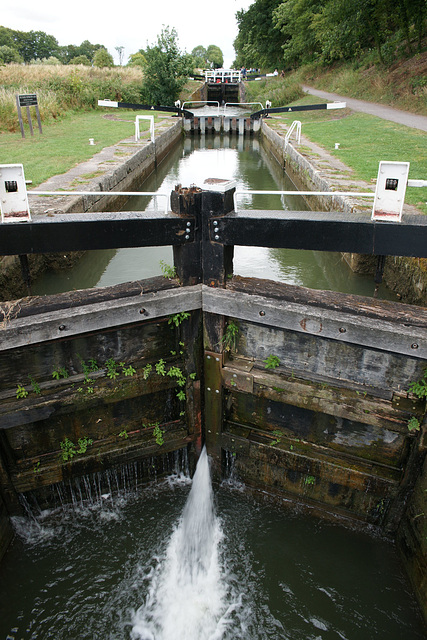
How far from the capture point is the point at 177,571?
3885 mm

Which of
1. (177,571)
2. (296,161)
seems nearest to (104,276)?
(177,571)

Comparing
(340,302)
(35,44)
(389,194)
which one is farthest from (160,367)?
(35,44)

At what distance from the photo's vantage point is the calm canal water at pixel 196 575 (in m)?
3.46

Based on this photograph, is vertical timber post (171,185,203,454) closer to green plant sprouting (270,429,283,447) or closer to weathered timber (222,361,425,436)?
weathered timber (222,361,425,436)

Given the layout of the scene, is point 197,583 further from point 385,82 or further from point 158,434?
point 385,82

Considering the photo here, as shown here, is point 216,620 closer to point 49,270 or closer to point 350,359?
point 350,359

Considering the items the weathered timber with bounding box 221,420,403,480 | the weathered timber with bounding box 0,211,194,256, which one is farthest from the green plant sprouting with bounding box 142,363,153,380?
the weathered timber with bounding box 0,211,194,256

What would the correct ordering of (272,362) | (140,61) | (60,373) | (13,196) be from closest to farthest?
(13,196)
(60,373)
(272,362)
(140,61)

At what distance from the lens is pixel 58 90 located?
2236 cm

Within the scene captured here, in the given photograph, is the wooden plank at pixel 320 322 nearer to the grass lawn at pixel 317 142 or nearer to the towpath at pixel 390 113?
the grass lawn at pixel 317 142

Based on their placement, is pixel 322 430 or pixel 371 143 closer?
pixel 322 430

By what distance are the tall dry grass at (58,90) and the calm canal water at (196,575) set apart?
45.8 ft

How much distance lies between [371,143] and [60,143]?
8769 millimetres

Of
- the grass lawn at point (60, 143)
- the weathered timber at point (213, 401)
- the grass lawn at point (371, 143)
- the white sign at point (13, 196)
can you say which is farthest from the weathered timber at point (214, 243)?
the grass lawn at point (60, 143)
